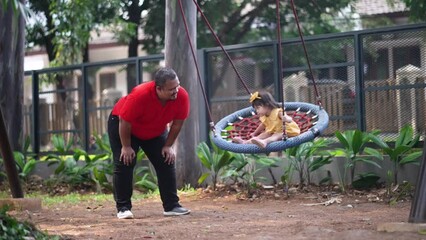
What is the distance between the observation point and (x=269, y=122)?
9.90m

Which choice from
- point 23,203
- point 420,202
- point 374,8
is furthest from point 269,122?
point 374,8

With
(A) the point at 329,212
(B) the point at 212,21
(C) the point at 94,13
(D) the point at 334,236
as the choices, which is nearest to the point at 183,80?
(A) the point at 329,212

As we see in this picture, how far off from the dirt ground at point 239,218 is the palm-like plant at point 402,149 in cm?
48

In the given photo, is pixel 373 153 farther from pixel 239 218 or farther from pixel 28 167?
pixel 28 167

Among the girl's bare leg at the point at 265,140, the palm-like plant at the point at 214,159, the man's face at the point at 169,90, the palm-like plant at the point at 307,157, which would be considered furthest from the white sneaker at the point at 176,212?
the palm-like plant at the point at 214,159

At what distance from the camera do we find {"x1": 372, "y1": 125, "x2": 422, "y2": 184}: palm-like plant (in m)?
10.5

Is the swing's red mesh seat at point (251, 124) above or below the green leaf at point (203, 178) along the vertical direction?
above

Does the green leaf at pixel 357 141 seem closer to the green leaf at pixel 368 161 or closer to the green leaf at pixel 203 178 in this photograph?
the green leaf at pixel 368 161

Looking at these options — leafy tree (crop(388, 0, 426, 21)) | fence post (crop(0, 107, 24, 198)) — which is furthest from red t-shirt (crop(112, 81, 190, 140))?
leafy tree (crop(388, 0, 426, 21))

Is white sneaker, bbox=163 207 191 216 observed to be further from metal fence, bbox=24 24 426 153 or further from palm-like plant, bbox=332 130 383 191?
palm-like plant, bbox=332 130 383 191

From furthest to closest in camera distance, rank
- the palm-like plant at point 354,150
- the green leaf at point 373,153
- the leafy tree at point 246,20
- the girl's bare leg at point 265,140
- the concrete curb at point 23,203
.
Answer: the leafy tree at point 246,20, the palm-like plant at point 354,150, the green leaf at point 373,153, the concrete curb at point 23,203, the girl's bare leg at point 265,140

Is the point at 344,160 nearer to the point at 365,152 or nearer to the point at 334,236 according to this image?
the point at 365,152

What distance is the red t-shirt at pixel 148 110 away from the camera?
27.5 feet

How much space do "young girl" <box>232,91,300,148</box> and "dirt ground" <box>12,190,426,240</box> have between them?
77 cm
